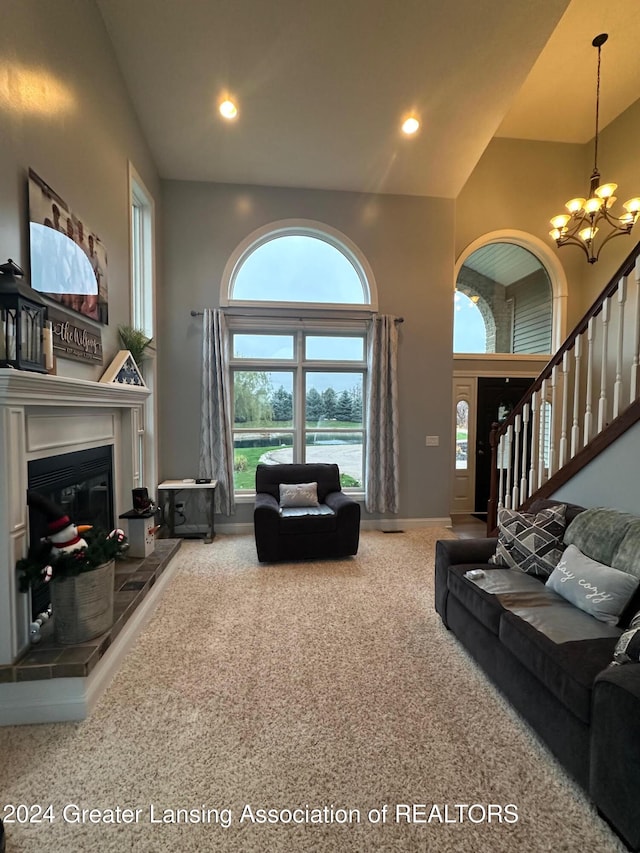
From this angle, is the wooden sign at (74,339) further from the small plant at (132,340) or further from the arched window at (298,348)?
the arched window at (298,348)

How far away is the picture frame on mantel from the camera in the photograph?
298 centimetres

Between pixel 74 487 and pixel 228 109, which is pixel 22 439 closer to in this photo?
pixel 74 487

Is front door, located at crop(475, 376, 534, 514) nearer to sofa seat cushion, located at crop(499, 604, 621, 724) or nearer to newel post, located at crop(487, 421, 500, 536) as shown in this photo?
newel post, located at crop(487, 421, 500, 536)

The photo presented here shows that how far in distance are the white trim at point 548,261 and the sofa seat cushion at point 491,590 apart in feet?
14.0

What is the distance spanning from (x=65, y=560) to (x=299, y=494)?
240cm

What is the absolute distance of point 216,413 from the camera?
4.46m

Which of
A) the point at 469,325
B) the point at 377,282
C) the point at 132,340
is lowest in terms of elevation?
the point at 132,340

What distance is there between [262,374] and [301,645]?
3.18 meters

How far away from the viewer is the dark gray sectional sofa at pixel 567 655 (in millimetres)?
1222

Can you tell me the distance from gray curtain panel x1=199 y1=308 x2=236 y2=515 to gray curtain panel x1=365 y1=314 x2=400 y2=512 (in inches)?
66.2

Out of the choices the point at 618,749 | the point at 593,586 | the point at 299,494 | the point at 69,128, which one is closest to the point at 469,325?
the point at 299,494

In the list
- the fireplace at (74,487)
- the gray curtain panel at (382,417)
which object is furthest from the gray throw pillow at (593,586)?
the fireplace at (74,487)

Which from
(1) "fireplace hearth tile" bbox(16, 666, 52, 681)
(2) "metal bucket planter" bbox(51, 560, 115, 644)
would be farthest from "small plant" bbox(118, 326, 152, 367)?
(1) "fireplace hearth tile" bbox(16, 666, 52, 681)

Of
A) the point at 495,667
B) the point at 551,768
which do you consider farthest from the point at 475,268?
the point at 551,768
